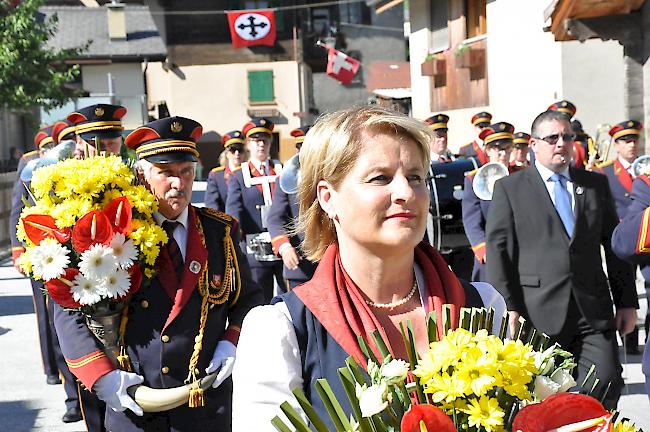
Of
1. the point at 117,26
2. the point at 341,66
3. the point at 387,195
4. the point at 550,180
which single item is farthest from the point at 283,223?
the point at 117,26

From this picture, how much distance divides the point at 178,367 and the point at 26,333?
7.25m

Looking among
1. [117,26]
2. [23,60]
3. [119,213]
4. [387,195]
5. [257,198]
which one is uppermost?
[117,26]

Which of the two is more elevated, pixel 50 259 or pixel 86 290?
pixel 50 259

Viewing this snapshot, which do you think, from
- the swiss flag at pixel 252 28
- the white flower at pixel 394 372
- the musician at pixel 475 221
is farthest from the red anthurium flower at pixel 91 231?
the swiss flag at pixel 252 28

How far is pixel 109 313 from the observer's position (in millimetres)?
4188

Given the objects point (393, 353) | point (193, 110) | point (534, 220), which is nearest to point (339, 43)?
point (193, 110)

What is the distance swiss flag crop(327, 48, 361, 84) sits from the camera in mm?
40531

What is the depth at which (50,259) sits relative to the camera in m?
4.21

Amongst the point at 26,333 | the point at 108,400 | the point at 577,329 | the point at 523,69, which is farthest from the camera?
the point at 523,69

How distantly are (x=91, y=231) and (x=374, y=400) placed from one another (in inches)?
95.5

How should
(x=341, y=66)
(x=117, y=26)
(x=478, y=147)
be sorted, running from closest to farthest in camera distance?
(x=478, y=147) < (x=341, y=66) < (x=117, y=26)

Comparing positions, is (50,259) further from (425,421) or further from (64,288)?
(425,421)

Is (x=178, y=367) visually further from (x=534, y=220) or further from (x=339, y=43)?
(x=339, y=43)

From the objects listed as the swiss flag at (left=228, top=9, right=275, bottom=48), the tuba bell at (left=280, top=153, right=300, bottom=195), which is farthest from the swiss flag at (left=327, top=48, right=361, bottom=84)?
the tuba bell at (left=280, top=153, right=300, bottom=195)
